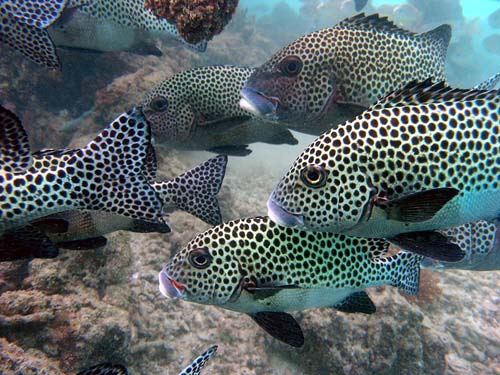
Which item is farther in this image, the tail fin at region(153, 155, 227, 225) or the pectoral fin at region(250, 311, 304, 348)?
the tail fin at region(153, 155, 227, 225)

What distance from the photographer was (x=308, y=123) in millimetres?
3760

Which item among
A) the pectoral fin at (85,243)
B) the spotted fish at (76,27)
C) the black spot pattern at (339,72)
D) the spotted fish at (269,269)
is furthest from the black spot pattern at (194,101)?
the spotted fish at (269,269)

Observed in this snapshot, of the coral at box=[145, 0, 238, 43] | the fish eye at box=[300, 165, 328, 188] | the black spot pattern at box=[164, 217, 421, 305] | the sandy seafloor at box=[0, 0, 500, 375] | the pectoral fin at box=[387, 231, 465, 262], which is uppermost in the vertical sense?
the coral at box=[145, 0, 238, 43]

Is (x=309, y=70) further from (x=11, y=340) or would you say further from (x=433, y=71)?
(x=11, y=340)

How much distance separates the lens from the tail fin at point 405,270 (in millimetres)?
3334

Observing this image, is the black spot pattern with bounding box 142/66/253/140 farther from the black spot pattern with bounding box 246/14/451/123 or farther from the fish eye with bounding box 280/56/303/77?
the fish eye with bounding box 280/56/303/77

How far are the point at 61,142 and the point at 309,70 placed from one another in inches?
292

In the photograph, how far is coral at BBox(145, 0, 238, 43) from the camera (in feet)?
13.7

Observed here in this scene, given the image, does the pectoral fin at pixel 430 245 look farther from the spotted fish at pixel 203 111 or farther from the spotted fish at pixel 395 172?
the spotted fish at pixel 203 111

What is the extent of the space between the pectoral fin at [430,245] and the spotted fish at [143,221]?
1.92m

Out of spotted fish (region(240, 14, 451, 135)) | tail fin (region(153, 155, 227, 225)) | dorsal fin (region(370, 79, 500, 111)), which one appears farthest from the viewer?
tail fin (region(153, 155, 227, 225))

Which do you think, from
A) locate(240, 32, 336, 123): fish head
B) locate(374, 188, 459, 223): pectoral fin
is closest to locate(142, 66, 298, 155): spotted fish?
locate(240, 32, 336, 123): fish head

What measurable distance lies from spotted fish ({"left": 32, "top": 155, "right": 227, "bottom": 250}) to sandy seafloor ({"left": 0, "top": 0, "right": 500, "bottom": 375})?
1.04m

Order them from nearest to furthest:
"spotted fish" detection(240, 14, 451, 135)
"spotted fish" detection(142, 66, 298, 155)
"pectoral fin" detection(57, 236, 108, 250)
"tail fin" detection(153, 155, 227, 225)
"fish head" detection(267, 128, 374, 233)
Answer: "fish head" detection(267, 128, 374, 233) → "pectoral fin" detection(57, 236, 108, 250) → "spotted fish" detection(240, 14, 451, 135) → "tail fin" detection(153, 155, 227, 225) → "spotted fish" detection(142, 66, 298, 155)
